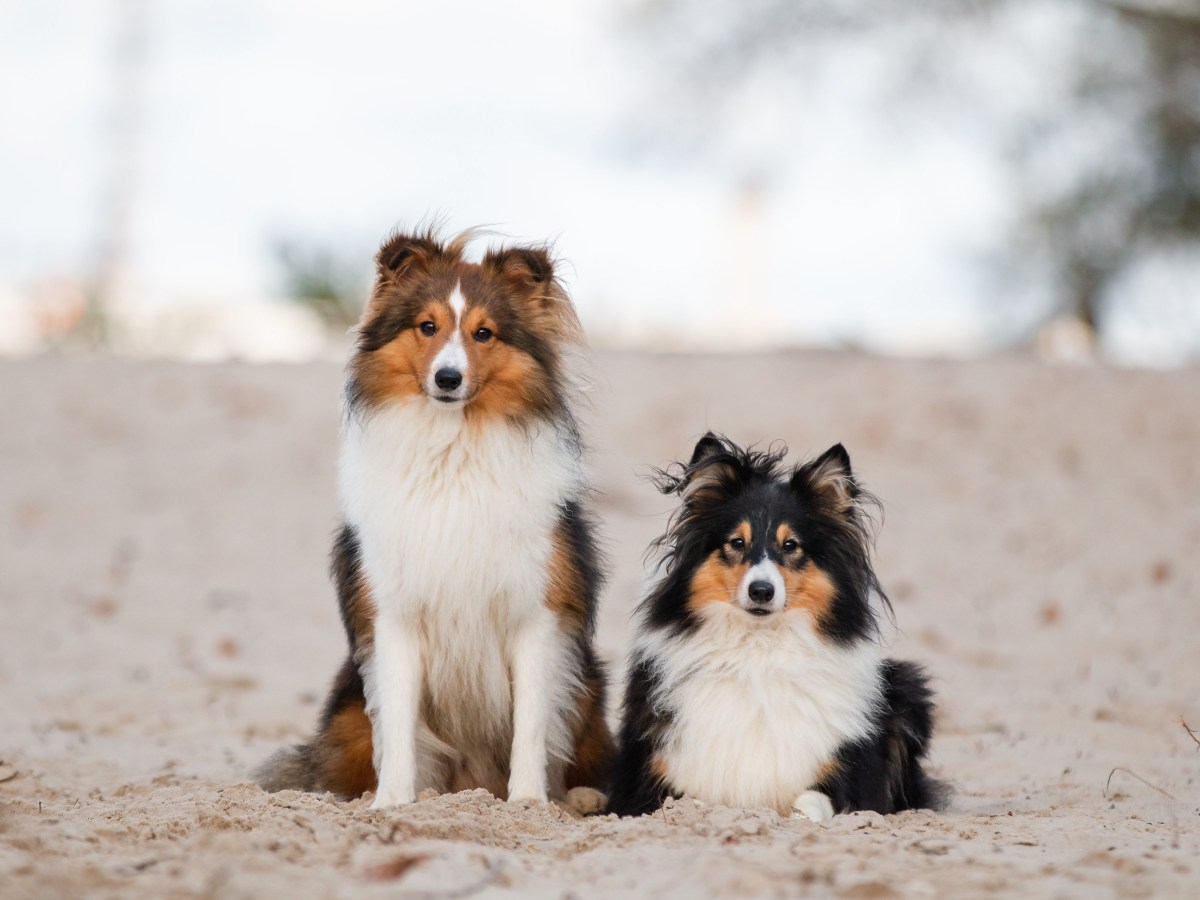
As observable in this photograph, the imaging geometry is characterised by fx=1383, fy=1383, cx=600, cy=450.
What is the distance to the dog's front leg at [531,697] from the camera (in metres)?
5.26

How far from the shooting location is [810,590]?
5.18 metres

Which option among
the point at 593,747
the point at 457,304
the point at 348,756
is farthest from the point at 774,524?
the point at 348,756

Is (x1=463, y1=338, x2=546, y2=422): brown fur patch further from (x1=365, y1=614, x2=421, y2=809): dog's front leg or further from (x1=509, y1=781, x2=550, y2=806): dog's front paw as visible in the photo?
(x1=509, y1=781, x2=550, y2=806): dog's front paw

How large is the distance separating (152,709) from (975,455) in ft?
25.3

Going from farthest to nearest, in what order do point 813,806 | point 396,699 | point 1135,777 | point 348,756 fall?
point 1135,777 < point 348,756 < point 396,699 < point 813,806

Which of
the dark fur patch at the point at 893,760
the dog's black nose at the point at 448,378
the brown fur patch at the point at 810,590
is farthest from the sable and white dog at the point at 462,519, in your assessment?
the dark fur patch at the point at 893,760

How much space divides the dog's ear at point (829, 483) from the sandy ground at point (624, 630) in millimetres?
1211

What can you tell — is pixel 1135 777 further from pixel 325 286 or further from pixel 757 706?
pixel 325 286

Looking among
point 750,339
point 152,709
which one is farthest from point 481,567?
point 750,339

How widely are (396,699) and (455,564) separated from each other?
558 mm

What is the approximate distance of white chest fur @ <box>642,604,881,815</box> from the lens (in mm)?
5043

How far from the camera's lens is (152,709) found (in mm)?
7738

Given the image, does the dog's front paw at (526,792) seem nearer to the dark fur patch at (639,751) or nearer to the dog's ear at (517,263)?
the dark fur patch at (639,751)

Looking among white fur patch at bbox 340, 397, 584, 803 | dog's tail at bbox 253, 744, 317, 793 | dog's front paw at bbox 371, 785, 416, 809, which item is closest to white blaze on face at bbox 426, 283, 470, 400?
white fur patch at bbox 340, 397, 584, 803
